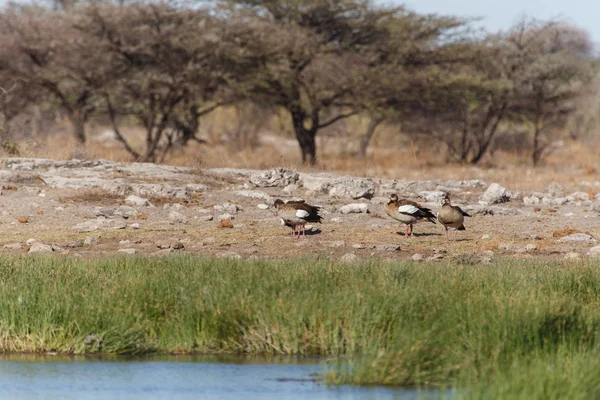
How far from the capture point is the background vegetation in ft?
102

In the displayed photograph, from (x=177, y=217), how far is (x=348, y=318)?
8037mm

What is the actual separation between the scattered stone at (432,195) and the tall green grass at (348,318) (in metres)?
7.82

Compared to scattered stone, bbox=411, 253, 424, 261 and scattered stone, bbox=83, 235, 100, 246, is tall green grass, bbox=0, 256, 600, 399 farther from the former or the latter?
scattered stone, bbox=83, 235, 100, 246

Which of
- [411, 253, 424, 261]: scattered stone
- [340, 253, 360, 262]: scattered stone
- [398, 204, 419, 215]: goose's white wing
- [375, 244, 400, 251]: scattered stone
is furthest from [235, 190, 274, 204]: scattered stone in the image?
[340, 253, 360, 262]: scattered stone

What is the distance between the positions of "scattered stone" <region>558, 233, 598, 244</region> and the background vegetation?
56.0ft

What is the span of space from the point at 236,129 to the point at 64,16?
18030mm

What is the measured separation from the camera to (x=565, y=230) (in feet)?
46.9

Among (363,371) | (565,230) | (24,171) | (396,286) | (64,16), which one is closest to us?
(363,371)

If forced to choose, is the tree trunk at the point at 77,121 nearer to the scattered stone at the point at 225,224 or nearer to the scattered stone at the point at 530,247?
the scattered stone at the point at 225,224

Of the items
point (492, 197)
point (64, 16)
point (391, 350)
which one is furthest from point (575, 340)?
point (64, 16)

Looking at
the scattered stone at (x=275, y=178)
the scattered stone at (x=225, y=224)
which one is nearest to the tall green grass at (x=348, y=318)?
the scattered stone at (x=225, y=224)

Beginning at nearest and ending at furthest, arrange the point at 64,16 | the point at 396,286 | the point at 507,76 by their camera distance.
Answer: the point at 396,286, the point at 64,16, the point at 507,76

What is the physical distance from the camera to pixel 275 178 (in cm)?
1827

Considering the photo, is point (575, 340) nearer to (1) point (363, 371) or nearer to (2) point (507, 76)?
(1) point (363, 371)
